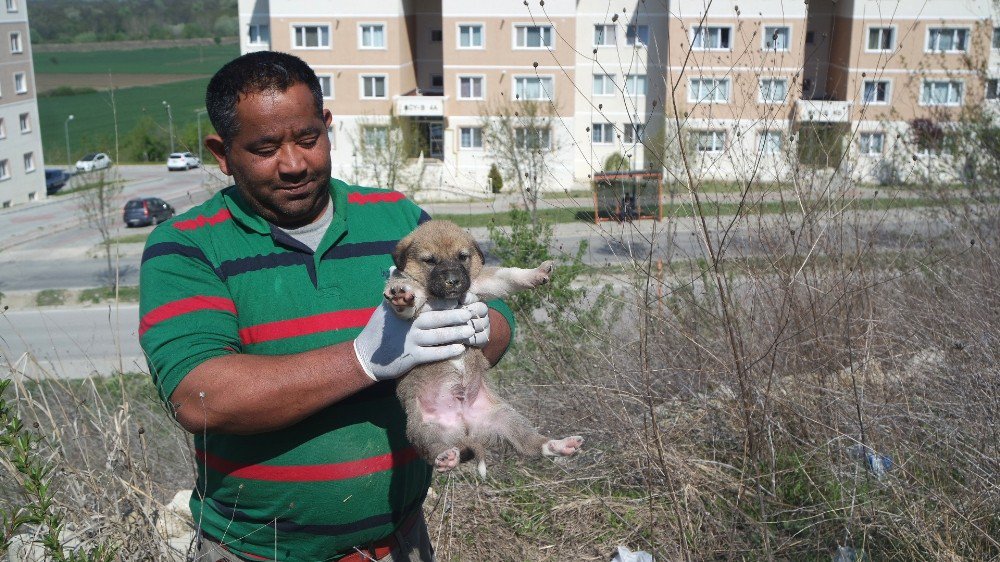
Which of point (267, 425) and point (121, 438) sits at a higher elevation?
point (267, 425)

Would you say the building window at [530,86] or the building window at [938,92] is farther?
the building window at [530,86]

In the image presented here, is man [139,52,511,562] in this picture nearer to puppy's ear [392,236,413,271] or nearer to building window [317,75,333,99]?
puppy's ear [392,236,413,271]

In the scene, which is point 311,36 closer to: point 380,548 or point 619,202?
point 619,202

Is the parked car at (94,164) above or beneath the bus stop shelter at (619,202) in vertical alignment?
beneath

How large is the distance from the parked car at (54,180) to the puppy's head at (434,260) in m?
54.3

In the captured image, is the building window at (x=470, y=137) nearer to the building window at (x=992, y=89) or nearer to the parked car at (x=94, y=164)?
the parked car at (x=94, y=164)

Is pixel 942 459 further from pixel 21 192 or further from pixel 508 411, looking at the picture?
pixel 21 192

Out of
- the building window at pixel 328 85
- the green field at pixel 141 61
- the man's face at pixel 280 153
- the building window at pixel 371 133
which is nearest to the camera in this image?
the man's face at pixel 280 153

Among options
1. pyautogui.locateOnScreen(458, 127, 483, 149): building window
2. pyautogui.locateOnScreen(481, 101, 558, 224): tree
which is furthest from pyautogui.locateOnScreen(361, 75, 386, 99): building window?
pyautogui.locateOnScreen(481, 101, 558, 224): tree

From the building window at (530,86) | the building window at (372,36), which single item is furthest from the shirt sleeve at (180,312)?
the building window at (372,36)

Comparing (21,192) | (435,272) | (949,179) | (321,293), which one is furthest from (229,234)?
(21,192)

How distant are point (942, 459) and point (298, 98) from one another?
4066 mm

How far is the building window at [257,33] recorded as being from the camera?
149ft

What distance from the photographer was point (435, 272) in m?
3.64
